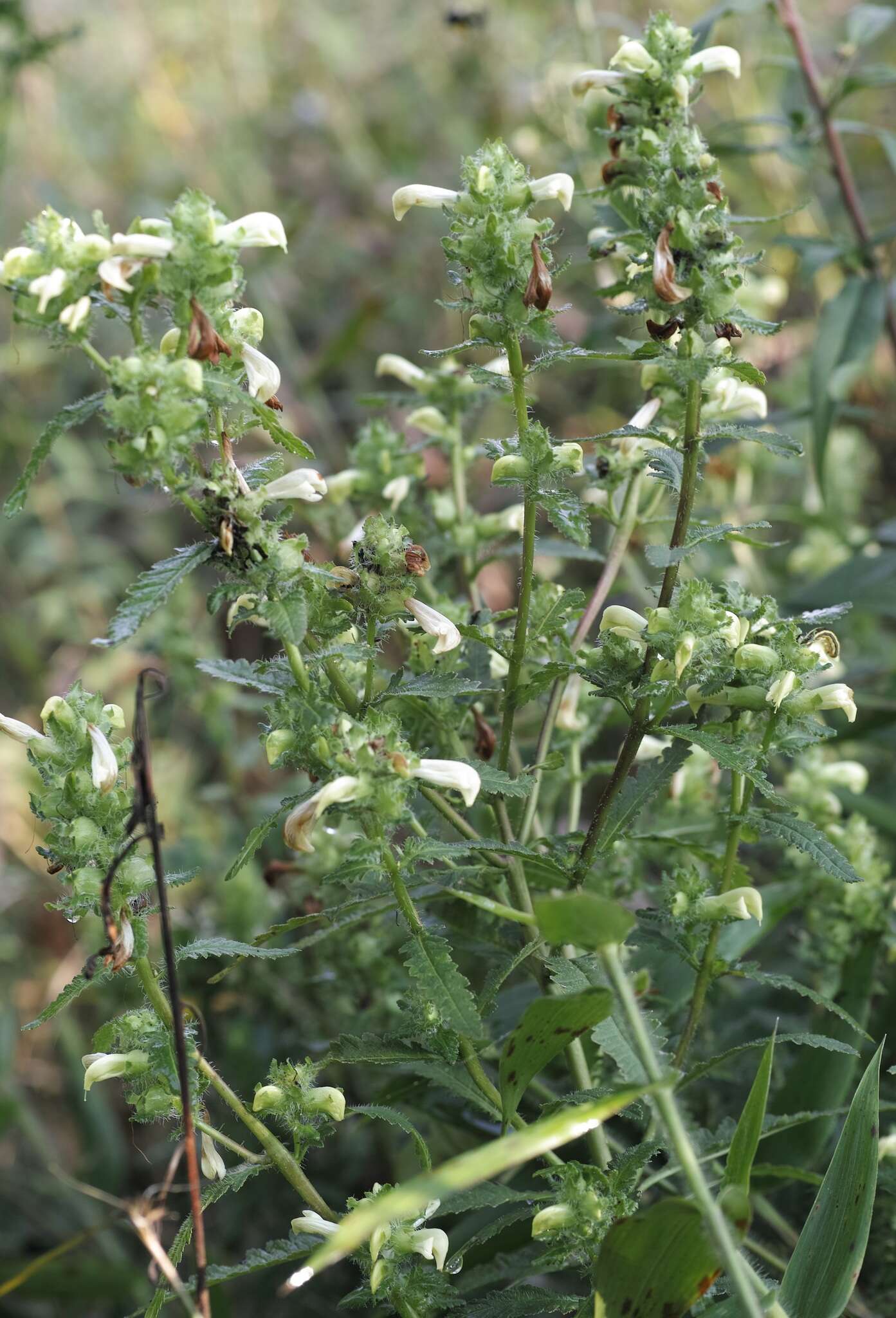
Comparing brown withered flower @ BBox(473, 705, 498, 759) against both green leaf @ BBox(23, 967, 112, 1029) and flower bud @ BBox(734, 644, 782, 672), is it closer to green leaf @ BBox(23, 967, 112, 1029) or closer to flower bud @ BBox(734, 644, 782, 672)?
flower bud @ BBox(734, 644, 782, 672)

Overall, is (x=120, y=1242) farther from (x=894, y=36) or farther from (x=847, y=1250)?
(x=894, y=36)

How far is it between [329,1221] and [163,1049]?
0.23 m

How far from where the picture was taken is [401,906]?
1.09 m

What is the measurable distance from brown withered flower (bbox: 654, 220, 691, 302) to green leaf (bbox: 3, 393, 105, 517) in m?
0.52

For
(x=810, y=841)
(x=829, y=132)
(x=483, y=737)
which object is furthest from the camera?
(x=829, y=132)

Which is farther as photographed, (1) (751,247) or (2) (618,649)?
(1) (751,247)

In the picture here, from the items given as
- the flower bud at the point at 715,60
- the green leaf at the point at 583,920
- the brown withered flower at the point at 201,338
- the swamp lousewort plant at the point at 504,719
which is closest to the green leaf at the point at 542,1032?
the swamp lousewort plant at the point at 504,719

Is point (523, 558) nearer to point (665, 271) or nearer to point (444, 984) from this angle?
point (665, 271)

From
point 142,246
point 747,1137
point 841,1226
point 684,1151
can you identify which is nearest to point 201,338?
point 142,246

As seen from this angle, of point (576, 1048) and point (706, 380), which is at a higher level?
point (706, 380)

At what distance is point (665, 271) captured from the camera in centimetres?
107

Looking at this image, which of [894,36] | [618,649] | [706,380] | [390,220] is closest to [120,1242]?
[618,649]

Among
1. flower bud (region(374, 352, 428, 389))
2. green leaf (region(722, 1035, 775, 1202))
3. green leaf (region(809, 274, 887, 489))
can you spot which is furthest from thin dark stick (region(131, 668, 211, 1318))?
green leaf (region(809, 274, 887, 489))

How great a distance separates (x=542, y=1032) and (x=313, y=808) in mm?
286
